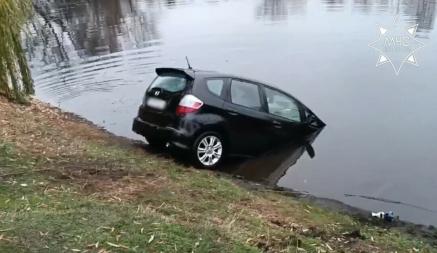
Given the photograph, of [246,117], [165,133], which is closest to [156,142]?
[165,133]

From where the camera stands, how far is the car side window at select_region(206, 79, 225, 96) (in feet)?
34.1

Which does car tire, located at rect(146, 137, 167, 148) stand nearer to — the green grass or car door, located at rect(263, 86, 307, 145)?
the green grass

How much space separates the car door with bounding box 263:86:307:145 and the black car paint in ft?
0.07

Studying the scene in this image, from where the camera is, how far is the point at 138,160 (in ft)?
32.5

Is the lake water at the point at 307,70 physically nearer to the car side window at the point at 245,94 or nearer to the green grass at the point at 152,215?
the car side window at the point at 245,94

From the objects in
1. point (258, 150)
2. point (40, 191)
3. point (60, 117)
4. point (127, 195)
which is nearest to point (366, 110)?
point (258, 150)

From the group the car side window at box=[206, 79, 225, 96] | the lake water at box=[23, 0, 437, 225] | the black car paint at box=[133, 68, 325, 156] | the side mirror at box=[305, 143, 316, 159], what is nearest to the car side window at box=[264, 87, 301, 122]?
the black car paint at box=[133, 68, 325, 156]

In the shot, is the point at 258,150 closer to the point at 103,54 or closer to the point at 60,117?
the point at 60,117

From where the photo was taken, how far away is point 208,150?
10430mm

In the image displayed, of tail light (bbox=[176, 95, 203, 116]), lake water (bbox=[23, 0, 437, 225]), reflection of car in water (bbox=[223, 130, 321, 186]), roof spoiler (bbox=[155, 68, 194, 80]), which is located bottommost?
lake water (bbox=[23, 0, 437, 225])

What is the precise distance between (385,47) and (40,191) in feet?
56.5

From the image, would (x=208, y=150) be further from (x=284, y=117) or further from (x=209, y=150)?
(x=284, y=117)

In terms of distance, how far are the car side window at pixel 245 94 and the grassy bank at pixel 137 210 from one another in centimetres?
158

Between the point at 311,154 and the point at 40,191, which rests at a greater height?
the point at 40,191
